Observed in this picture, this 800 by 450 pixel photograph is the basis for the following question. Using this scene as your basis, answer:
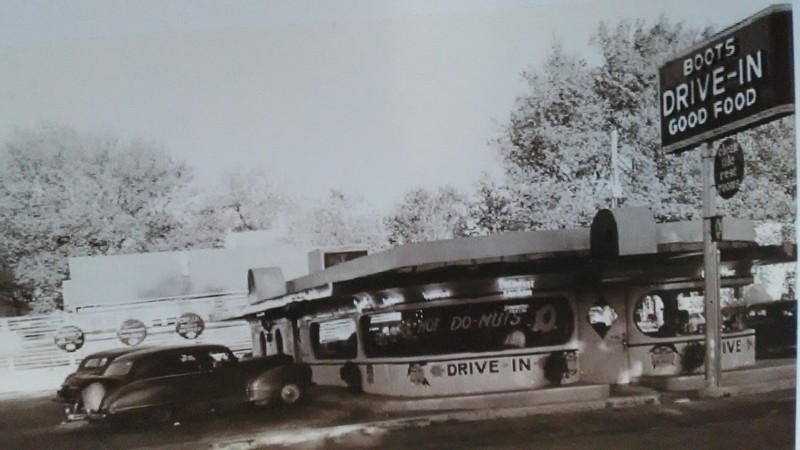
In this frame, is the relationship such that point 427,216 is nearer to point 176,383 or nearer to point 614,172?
point 614,172

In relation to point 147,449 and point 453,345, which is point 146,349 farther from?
point 453,345

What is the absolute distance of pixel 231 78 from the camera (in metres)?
2.23

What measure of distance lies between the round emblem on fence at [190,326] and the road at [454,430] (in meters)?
0.29

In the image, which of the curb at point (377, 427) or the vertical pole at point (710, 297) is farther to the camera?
the vertical pole at point (710, 297)

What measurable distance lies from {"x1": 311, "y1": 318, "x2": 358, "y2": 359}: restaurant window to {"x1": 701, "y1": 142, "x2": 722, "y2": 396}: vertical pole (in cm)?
122

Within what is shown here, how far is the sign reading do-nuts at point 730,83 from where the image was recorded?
2299 mm

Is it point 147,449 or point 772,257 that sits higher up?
point 772,257

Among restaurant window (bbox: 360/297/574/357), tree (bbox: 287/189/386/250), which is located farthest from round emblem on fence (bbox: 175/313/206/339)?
restaurant window (bbox: 360/297/574/357)

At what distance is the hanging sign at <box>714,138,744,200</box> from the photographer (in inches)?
91.5

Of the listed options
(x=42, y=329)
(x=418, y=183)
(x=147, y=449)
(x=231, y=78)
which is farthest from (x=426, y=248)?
(x=42, y=329)

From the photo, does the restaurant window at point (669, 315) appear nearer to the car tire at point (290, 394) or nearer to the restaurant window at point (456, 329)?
the restaurant window at point (456, 329)

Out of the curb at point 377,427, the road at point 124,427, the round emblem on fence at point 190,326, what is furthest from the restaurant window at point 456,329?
the round emblem on fence at point 190,326

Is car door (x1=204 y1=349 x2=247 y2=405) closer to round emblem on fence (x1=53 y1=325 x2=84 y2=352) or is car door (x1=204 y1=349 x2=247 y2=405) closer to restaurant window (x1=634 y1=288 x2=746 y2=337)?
round emblem on fence (x1=53 y1=325 x2=84 y2=352)

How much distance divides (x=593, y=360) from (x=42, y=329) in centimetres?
182
